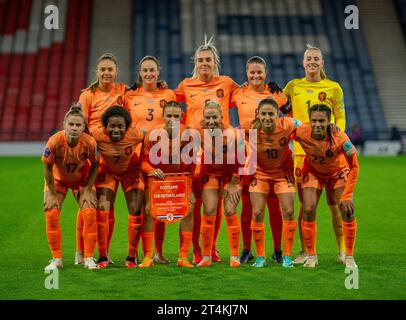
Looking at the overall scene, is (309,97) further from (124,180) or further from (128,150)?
(124,180)

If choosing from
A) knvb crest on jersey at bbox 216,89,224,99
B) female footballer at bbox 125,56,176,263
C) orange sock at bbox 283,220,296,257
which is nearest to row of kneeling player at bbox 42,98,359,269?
orange sock at bbox 283,220,296,257

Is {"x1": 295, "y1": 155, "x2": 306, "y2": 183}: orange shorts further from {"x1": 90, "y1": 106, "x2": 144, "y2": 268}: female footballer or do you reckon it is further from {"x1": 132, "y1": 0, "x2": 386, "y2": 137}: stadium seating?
{"x1": 132, "y1": 0, "x2": 386, "y2": 137}: stadium seating

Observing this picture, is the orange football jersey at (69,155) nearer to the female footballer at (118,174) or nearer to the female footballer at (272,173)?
the female footballer at (118,174)

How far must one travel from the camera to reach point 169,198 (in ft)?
22.8

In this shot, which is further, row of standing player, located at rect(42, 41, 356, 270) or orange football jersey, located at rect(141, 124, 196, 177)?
row of standing player, located at rect(42, 41, 356, 270)

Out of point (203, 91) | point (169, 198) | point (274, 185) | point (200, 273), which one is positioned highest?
point (203, 91)

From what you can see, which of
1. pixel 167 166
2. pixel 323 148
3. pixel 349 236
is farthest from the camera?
pixel 167 166

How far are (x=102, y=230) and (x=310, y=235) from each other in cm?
184

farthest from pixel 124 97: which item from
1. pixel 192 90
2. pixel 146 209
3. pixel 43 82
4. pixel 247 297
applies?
pixel 43 82

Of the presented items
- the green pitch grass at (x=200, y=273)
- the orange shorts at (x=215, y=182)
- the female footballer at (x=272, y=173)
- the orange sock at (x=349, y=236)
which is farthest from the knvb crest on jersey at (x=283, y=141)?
the green pitch grass at (x=200, y=273)

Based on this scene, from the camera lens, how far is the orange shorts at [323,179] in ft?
23.4

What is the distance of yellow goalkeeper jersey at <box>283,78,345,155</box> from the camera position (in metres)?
7.55

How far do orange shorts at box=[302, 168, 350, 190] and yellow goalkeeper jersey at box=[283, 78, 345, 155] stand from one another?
1.37ft

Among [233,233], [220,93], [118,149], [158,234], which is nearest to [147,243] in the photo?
[158,234]
